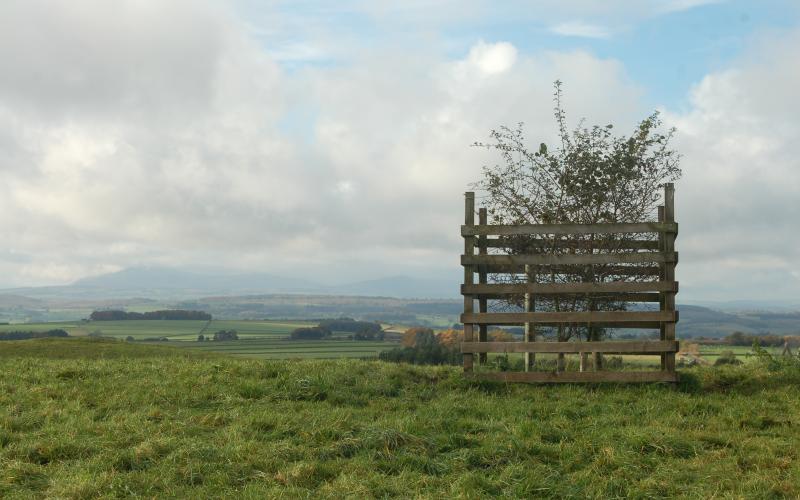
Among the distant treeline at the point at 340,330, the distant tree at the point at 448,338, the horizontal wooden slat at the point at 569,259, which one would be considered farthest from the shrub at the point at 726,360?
the distant treeline at the point at 340,330

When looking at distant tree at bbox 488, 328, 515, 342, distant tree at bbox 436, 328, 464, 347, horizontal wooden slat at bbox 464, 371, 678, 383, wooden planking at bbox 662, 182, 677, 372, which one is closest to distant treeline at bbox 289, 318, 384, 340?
distant tree at bbox 436, 328, 464, 347

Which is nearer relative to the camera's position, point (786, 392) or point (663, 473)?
point (663, 473)

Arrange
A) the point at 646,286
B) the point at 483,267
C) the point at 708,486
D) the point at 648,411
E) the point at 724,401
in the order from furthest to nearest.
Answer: the point at 483,267, the point at 646,286, the point at 724,401, the point at 648,411, the point at 708,486

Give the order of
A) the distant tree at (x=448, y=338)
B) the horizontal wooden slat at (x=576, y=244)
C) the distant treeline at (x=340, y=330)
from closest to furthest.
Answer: the horizontal wooden slat at (x=576, y=244)
the distant tree at (x=448, y=338)
the distant treeline at (x=340, y=330)

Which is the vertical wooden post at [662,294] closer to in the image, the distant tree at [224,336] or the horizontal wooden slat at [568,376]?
the horizontal wooden slat at [568,376]

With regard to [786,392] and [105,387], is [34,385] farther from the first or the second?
[786,392]

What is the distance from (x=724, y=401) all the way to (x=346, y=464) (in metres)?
7.79

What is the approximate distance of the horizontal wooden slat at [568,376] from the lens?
13.9m

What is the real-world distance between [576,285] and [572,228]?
49.4 inches

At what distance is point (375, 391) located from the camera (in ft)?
41.2

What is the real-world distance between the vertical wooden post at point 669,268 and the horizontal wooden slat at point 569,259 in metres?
0.21

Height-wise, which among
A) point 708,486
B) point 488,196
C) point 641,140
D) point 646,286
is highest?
point 641,140

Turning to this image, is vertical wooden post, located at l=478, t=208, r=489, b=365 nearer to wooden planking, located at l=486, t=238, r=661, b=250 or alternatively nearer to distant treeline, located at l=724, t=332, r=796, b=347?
wooden planking, located at l=486, t=238, r=661, b=250

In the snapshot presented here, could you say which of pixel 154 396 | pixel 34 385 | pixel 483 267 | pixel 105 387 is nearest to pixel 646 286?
pixel 483 267
